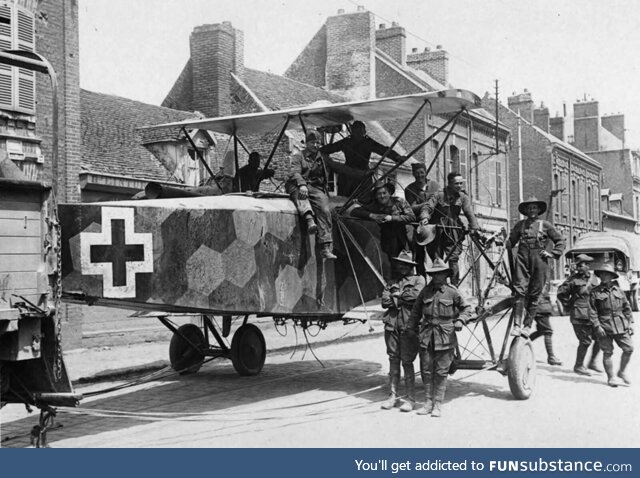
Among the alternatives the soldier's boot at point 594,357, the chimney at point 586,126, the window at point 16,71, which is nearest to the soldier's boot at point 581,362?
the soldier's boot at point 594,357

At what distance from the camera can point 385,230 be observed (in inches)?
405

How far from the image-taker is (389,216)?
9.80 meters

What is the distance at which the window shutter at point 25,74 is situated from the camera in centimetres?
1341

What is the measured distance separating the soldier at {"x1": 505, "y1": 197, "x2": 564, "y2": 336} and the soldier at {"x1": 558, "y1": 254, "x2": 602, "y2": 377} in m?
1.54

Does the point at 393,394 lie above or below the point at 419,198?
below

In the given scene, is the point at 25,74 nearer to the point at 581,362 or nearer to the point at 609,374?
the point at 581,362

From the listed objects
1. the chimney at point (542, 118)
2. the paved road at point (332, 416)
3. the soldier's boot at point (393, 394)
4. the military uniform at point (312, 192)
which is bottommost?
the paved road at point (332, 416)

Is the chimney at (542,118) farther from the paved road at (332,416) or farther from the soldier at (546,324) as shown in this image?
the paved road at (332,416)

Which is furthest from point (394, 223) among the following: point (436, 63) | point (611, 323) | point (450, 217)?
point (436, 63)

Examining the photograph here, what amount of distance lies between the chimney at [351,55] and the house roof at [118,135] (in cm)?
1145

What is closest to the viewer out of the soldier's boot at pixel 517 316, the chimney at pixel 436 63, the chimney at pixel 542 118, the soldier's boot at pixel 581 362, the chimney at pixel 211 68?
the soldier's boot at pixel 517 316

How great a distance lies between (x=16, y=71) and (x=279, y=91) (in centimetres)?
1509

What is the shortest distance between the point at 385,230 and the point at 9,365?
17.8ft

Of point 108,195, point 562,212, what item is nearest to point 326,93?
point 108,195
